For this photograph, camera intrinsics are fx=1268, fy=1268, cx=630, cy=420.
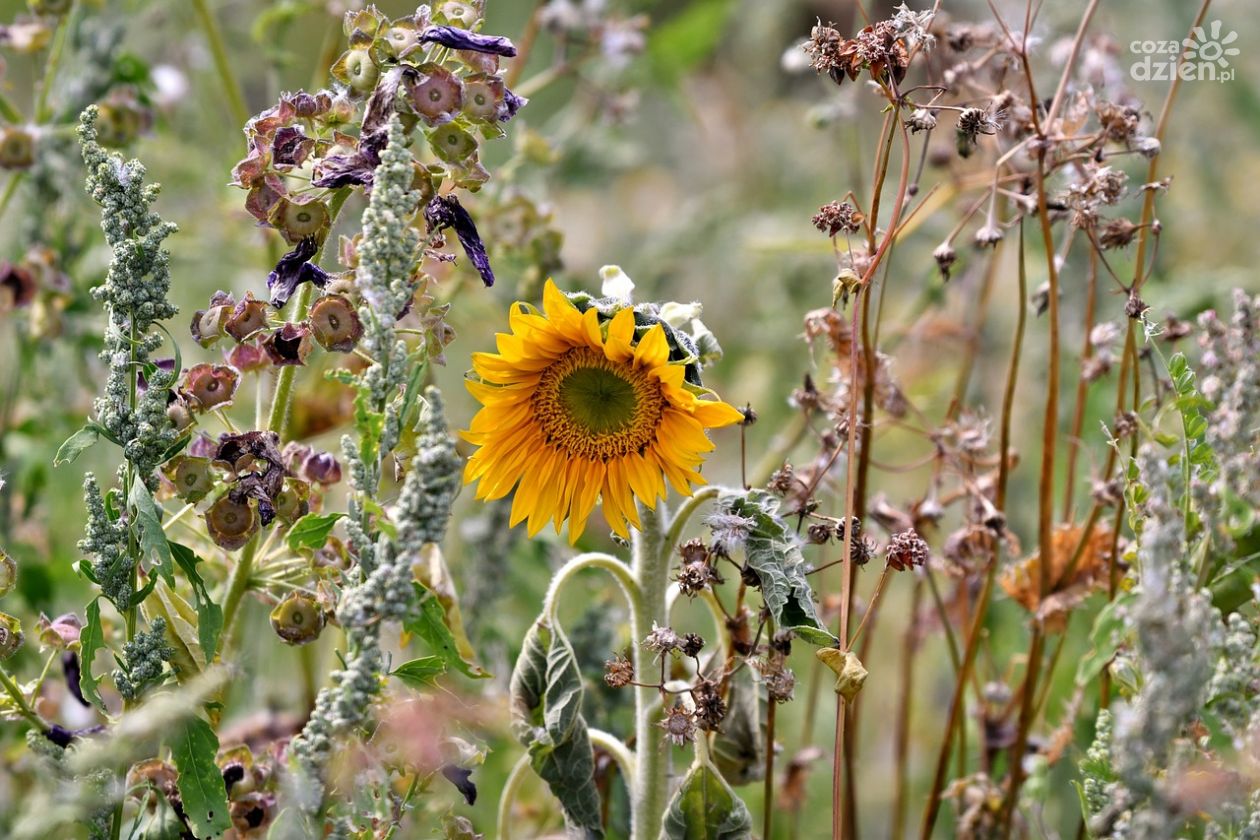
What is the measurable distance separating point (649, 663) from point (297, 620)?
0.20 m

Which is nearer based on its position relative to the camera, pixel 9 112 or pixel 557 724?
pixel 557 724

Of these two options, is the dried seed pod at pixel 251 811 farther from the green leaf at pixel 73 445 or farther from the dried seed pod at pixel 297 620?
the green leaf at pixel 73 445

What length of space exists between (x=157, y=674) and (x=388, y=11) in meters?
2.05

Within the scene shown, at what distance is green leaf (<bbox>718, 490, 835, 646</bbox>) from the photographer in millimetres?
648

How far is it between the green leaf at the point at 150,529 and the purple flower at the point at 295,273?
12 cm

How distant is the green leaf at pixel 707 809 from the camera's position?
0.70m

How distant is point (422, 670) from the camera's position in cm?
64

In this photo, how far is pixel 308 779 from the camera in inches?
21.8

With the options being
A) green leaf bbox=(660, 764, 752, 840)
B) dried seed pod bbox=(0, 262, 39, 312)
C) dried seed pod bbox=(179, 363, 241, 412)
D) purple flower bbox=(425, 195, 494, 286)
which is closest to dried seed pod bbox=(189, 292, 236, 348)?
dried seed pod bbox=(179, 363, 241, 412)

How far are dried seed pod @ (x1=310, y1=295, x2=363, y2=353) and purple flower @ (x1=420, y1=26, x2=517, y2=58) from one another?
0.14 m

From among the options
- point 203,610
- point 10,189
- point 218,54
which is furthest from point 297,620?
point 218,54

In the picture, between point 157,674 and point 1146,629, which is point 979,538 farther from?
point 157,674

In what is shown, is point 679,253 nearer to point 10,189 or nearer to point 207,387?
point 10,189

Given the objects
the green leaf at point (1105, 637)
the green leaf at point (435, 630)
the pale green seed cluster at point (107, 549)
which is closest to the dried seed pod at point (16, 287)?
the pale green seed cluster at point (107, 549)
